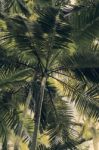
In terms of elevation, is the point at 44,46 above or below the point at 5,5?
below

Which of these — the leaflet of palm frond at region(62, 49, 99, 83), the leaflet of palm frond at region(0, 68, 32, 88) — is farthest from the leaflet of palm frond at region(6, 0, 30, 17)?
the leaflet of palm frond at region(62, 49, 99, 83)

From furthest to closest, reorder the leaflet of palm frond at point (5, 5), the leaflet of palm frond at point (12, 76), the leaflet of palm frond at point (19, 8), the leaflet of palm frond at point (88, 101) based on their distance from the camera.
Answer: the leaflet of palm frond at point (5, 5) → the leaflet of palm frond at point (88, 101) → the leaflet of palm frond at point (19, 8) → the leaflet of palm frond at point (12, 76)

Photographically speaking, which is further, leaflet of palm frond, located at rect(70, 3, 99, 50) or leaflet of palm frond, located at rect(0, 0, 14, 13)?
leaflet of palm frond, located at rect(0, 0, 14, 13)

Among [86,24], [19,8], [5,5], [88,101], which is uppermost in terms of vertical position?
→ [86,24]

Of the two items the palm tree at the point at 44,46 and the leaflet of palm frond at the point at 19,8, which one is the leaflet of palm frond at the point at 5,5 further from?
the palm tree at the point at 44,46

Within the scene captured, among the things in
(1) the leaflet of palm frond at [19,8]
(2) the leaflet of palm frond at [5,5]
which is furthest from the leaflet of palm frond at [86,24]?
(2) the leaflet of palm frond at [5,5]

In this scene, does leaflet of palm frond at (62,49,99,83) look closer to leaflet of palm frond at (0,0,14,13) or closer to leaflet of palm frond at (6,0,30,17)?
leaflet of palm frond at (6,0,30,17)

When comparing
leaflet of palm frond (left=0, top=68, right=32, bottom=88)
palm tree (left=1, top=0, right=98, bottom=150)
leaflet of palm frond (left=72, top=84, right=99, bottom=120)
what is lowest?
leaflet of palm frond (left=72, top=84, right=99, bottom=120)

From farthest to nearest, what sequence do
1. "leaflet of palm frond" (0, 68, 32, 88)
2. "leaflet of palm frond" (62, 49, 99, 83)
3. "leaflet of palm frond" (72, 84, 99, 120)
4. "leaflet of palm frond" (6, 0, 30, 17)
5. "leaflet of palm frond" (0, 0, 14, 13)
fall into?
"leaflet of palm frond" (0, 0, 14, 13) < "leaflet of palm frond" (72, 84, 99, 120) < "leaflet of palm frond" (6, 0, 30, 17) < "leaflet of palm frond" (62, 49, 99, 83) < "leaflet of palm frond" (0, 68, 32, 88)

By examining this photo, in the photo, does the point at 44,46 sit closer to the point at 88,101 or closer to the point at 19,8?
the point at 88,101

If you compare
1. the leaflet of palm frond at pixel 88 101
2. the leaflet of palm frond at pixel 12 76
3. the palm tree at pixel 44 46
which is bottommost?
the leaflet of palm frond at pixel 88 101

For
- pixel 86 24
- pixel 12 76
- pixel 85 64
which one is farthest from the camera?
pixel 85 64

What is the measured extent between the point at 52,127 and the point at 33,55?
3.05 metres

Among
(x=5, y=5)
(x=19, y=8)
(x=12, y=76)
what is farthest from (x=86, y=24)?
(x=5, y=5)
